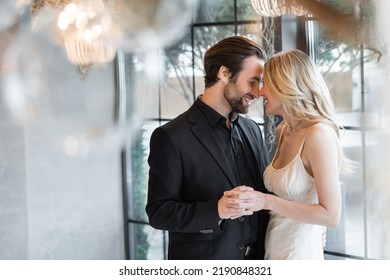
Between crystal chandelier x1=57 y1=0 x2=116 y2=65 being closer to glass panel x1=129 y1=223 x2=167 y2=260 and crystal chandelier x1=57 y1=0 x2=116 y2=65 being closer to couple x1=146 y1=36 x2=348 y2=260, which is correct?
glass panel x1=129 y1=223 x2=167 y2=260

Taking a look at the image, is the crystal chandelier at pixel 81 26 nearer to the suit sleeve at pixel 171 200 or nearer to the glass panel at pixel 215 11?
the glass panel at pixel 215 11

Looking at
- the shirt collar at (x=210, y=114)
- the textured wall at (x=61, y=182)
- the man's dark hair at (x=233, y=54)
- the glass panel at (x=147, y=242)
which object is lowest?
the glass panel at (x=147, y=242)

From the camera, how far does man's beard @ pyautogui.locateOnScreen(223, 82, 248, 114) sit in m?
2.37

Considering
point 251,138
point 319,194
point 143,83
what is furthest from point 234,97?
point 143,83

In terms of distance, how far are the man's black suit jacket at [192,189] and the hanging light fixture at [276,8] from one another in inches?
42.5

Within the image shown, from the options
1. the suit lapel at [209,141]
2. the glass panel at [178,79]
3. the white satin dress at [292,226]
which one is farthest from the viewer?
the glass panel at [178,79]

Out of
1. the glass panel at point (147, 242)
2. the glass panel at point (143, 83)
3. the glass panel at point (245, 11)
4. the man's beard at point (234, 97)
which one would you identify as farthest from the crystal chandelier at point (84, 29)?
the man's beard at point (234, 97)

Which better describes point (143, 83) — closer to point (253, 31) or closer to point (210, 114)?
point (253, 31)

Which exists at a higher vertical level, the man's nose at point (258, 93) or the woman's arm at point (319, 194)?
the man's nose at point (258, 93)

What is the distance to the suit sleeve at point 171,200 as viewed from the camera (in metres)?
2.24

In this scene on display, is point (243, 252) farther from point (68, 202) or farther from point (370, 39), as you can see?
point (68, 202)
